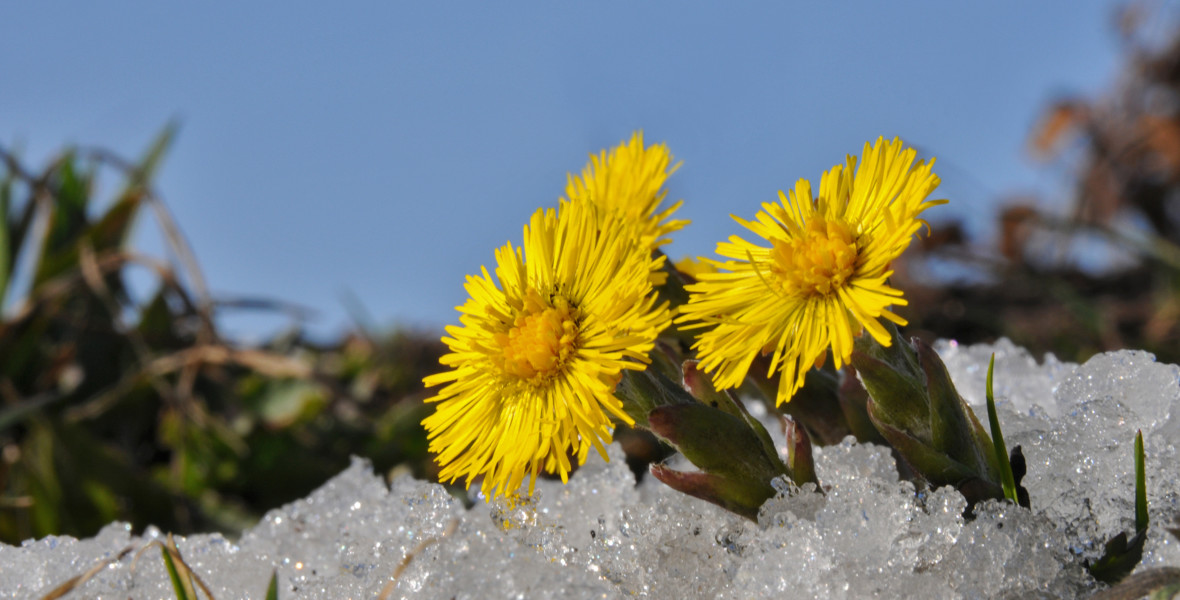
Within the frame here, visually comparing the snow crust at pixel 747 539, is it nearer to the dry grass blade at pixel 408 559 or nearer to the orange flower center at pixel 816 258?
the dry grass blade at pixel 408 559

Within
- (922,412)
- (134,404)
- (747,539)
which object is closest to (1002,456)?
(922,412)

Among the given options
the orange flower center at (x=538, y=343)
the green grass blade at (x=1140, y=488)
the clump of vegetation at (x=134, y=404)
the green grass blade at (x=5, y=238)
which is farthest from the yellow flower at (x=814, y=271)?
the green grass blade at (x=5, y=238)

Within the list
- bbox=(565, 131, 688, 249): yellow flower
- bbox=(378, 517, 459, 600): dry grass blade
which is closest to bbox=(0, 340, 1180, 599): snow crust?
bbox=(378, 517, 459, 600): dry grass blade

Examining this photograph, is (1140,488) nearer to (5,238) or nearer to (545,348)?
(545,348)

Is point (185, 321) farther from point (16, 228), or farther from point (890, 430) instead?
point (890, 430)

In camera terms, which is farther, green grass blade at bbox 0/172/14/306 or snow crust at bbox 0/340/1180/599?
green grass blade at bbox 0/172/14/306

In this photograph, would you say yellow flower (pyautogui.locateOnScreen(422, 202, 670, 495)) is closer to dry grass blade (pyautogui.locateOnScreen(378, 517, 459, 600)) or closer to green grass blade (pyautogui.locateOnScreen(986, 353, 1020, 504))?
dry grass blade (pyautogui.locateOnScreen(378, 517, 459, 600))
